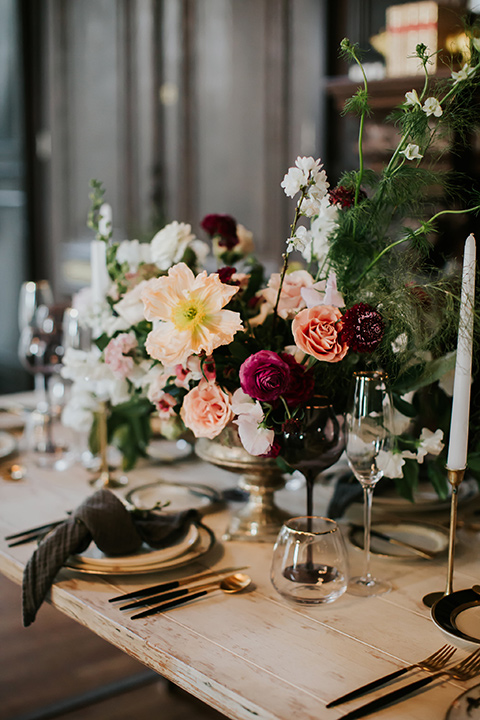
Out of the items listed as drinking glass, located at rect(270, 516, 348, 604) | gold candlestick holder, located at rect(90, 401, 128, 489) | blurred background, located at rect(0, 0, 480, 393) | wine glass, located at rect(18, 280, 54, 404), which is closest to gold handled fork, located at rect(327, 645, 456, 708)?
drinking glass, located at rect(270, 516, 348, 604)

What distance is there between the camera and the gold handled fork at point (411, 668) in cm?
77

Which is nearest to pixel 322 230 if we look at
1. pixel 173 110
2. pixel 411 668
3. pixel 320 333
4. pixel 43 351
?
pixel 320 333

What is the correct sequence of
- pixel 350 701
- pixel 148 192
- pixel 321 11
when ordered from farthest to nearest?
pixel 148 192 < pixel 321 11 < pixel 350 701

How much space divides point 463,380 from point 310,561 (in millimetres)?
279

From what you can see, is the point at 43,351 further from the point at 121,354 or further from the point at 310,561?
the point at 310,561

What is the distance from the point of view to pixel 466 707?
29.4 inches

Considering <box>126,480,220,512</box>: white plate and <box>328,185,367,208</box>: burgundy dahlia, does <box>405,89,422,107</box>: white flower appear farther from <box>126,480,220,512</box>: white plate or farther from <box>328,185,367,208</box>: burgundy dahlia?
<box>126,480,220,512</box>: white plate

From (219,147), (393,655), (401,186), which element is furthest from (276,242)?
(393,655)

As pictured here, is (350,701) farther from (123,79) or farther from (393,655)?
(123,79)

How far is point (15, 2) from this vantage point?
432 centimetres

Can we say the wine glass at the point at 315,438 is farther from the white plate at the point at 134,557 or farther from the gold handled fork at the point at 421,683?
the gold handled fork at the point at 421,683

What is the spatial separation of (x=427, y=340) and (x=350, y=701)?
16.9 inches

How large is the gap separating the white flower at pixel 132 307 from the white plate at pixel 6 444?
0.50 meters

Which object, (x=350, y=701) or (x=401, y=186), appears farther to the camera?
(x=401, y=186)
